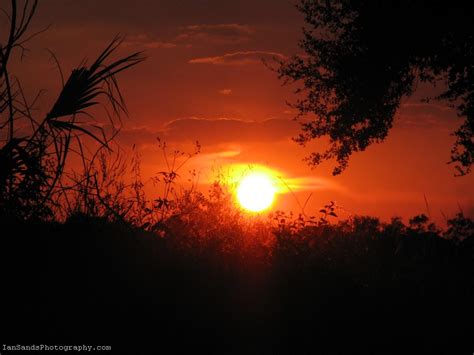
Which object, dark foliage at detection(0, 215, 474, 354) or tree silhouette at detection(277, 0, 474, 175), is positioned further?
tree silhouette at detection(277, 0, 474, 175)

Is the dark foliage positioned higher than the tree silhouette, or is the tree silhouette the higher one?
the tree silhouette

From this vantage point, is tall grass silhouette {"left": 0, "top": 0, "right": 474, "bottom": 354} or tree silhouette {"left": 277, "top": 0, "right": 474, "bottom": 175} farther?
tree silhouette {"left": 277, "top": 0, "right": 474, "bottom": 175}

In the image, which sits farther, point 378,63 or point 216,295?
point 378,63

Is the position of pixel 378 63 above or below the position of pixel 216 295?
above

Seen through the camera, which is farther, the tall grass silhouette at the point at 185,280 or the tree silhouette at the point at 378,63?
the tree silhouette at the point at 378,63

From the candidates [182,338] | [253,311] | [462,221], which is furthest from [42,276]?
[462,221]

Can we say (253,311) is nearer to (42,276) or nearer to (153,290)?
(153,290)

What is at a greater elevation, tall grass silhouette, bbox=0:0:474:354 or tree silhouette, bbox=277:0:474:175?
tree silhouette, bbox=277:0:474:175

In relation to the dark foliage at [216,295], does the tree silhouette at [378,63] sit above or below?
above

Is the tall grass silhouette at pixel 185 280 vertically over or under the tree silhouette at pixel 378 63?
under

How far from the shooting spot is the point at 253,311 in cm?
761

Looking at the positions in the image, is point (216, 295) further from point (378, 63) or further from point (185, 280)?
point (378, 63)

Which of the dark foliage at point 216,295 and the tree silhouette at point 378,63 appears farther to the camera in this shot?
the tree silhouette at point 378,63

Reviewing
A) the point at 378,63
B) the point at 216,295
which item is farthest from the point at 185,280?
the point at 378,63
